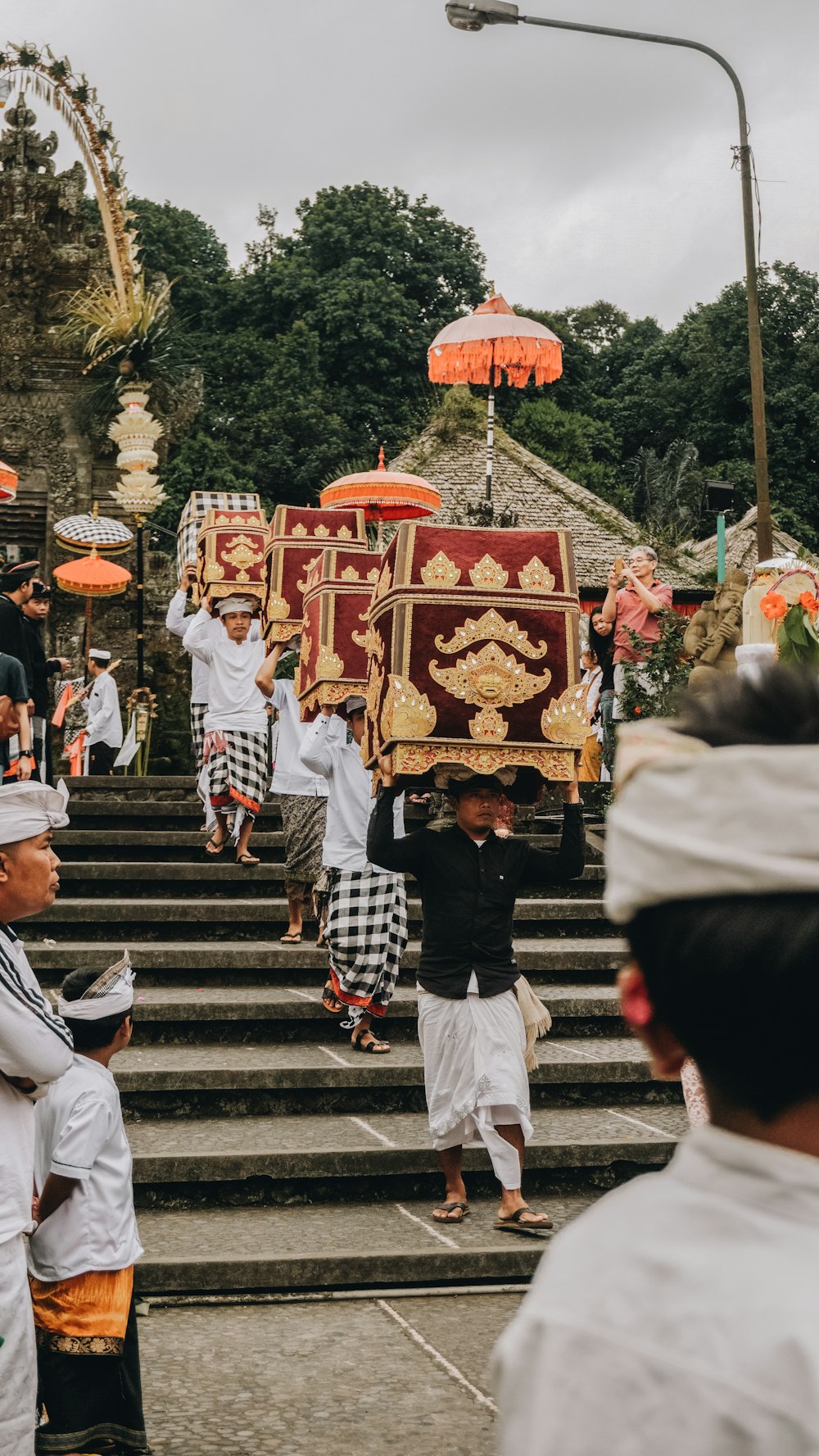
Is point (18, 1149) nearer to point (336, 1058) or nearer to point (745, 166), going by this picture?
point (336, 1058)

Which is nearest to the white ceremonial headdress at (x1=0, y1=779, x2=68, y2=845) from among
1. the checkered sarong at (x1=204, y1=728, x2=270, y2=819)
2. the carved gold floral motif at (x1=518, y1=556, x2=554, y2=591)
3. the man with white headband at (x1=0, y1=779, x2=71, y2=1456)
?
the man with white headband at (x1=0, y1=779, x2=71, y2=1456)

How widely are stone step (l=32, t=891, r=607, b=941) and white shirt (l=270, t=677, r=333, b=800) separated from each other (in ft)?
2.65

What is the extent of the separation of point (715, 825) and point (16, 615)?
9.35 meters

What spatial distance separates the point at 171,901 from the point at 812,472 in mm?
29833

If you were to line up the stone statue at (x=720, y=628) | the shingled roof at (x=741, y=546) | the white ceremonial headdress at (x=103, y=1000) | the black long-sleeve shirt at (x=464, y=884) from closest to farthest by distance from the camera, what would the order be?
the white ceremonial headdress at (x=103, y=1000), the black long-sleeve shirt at (x=464, y=884), the stone statue at (x=720, y=628), the shingled roof at (x=741, y=546)

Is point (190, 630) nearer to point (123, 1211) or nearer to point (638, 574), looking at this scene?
point (638, 574)

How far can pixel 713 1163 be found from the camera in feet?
3.71

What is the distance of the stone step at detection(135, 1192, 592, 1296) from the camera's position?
5219 mm

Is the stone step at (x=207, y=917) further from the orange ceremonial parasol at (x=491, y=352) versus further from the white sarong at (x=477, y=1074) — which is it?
the orange ceremonial parasol at (x=491, y=352)

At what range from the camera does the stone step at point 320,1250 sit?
5.22 metres

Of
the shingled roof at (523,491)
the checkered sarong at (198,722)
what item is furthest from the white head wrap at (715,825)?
the shingled roof at (523,491)

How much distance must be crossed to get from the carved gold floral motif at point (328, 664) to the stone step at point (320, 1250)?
105 inches

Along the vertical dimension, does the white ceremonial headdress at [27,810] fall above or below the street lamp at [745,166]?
below

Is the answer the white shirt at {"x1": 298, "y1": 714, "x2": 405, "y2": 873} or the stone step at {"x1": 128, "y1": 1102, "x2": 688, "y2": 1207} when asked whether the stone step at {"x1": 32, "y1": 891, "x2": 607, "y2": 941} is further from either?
the stone step at {"x1": 128, "y1": 1102, "x2": 688, "y2": 1207}
